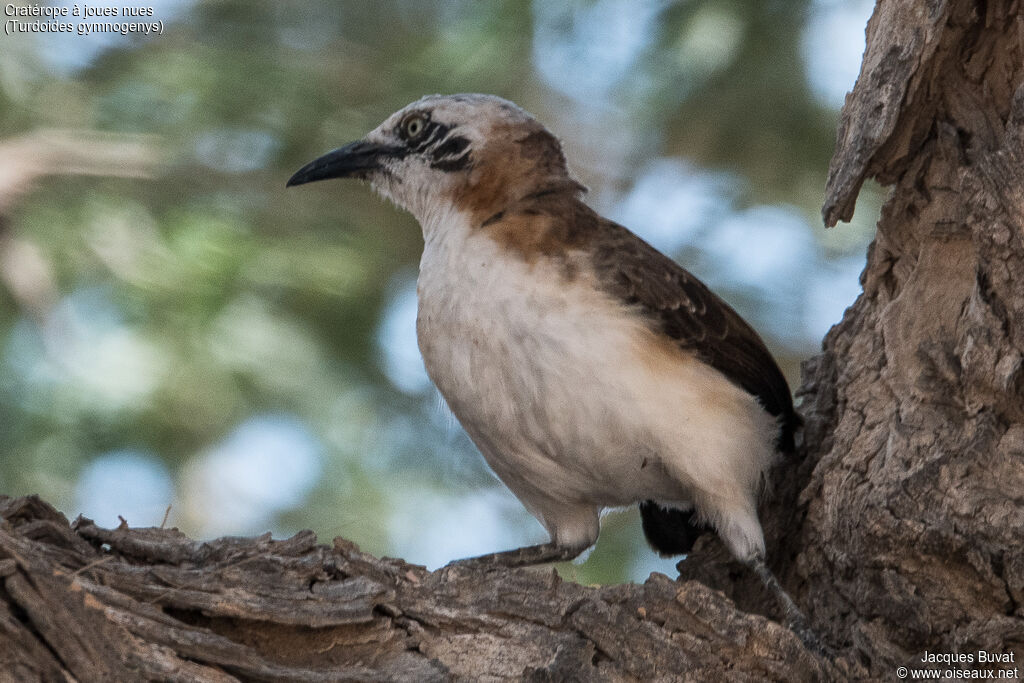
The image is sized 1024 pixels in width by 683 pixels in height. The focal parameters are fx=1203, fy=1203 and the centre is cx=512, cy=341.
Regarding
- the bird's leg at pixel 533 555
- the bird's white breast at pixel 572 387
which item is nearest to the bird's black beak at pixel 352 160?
the bird's white breast at pixel 572 387

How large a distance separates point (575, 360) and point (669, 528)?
4.10 feet

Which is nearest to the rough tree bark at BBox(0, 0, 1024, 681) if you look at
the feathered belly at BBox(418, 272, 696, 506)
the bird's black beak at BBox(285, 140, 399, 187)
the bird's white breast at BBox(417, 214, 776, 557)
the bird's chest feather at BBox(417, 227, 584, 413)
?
the bird's white breast at BBox(417, 214, 776, 557)

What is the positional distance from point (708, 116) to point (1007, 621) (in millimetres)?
3394

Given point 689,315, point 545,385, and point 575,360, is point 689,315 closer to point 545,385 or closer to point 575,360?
point 575,360

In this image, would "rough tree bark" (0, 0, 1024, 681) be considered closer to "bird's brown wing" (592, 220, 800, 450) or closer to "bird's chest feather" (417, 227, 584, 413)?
"bird's brown wing" (592, 220, 800, 450)

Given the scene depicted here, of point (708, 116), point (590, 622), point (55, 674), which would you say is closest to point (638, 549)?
point (708, 116)

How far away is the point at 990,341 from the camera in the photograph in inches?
156

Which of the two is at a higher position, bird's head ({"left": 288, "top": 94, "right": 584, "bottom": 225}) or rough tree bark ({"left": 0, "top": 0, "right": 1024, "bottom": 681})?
bird's head ({"left": 288, "top": 94, "right": 584, "bottom": 225})

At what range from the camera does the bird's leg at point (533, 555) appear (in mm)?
4664

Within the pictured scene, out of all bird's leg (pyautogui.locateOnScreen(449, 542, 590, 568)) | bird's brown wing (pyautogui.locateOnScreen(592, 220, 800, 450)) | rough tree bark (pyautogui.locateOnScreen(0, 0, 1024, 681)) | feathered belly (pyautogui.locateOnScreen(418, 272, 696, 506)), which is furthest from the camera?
bird's leg (pyautogui.locateOnScreen(449, 542, 590, 568))

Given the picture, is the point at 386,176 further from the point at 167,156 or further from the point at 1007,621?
the point at 1007,621

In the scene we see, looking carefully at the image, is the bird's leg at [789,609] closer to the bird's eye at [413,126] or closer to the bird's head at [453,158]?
the bird's head at [453,158]

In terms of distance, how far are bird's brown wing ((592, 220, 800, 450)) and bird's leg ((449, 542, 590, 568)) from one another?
3.16ft

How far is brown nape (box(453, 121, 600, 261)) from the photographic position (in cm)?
458
